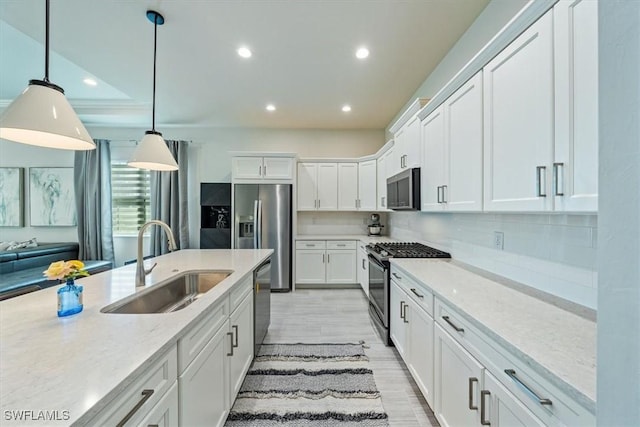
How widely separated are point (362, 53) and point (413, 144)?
1.06m

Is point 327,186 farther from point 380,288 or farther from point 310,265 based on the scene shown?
point 380,288

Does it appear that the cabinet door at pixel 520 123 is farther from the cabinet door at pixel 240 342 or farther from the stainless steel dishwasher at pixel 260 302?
the stainless steel dishwasher at pixel 260 302

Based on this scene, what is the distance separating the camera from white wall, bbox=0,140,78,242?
4828 mm

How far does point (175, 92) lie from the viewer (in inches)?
146

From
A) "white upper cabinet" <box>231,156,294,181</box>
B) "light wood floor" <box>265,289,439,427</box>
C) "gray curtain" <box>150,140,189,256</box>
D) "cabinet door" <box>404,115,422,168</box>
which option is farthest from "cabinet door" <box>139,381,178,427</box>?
"gray curtain" <box>150,140,189,256</box>

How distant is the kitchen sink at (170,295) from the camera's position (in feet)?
4.77

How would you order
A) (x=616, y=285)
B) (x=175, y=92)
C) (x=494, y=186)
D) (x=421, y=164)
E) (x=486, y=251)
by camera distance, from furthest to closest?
1. (x=175, y=92)
2. (x=421, y=164)
3. (x=486, y=251)
4. (x=494, y=186)
5. (x=616, y=285)

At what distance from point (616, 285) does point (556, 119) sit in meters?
0.97

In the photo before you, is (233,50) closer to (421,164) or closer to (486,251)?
(421,164)

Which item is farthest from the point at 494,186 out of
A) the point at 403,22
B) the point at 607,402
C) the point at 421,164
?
the point at 403,22

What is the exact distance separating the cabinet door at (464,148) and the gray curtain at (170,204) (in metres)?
4.46

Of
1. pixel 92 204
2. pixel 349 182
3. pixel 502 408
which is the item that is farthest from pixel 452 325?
pixel 92 204

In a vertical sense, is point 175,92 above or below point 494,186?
above

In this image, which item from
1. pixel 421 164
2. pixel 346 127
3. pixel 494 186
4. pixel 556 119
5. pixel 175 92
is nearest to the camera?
pixel 556 119
